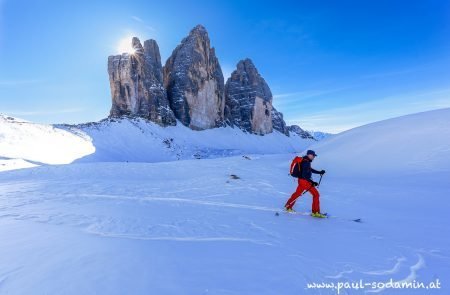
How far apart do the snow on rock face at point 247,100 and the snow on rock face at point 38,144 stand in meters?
57.9

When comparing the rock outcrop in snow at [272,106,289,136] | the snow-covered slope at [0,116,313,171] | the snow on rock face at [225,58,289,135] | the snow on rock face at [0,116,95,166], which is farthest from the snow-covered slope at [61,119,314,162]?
the rock outcrop in snow at [272,106,289,136]

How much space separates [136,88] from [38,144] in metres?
35.1

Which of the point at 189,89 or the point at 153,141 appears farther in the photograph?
the point at 189,89

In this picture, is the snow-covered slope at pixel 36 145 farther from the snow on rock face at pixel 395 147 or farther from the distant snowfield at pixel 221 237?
the snow on rock face at pixel 395 147

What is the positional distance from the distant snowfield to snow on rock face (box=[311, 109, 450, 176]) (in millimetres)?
222

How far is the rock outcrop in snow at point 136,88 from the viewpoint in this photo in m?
59.8

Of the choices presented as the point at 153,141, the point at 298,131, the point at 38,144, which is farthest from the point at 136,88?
the point at 298,131

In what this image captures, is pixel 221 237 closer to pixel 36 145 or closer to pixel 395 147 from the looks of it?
pixel 395 147

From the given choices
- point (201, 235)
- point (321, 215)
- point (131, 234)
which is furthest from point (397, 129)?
point (131, 234)

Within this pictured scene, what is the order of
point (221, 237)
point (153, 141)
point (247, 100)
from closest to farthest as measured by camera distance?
point (221, 237) → point (153, 141) → point (247, 100)

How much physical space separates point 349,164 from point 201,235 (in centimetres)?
1415

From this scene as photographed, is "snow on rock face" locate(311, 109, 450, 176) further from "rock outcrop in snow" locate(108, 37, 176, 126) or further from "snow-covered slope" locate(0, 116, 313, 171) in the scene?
"rock outcrop in snow" locate(108, 37, 176, 126)

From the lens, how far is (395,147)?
15.3 metres

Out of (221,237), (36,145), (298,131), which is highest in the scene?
(298,131)
